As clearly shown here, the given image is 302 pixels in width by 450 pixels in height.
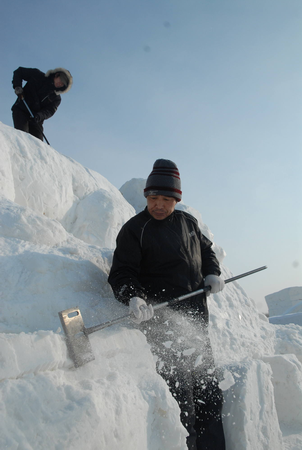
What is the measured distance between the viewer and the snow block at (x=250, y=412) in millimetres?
1873

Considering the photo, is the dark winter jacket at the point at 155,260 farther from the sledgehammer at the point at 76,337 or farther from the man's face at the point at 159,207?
the sledgehammer at the point at 76,337

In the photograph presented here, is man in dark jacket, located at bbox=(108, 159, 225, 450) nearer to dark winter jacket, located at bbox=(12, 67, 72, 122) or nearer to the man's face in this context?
the man's face

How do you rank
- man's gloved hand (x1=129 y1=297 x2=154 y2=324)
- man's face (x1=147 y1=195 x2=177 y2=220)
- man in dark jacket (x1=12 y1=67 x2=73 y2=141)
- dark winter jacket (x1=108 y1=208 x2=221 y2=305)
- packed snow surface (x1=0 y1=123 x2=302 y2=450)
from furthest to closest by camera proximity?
man in dark jacket (x1=12 y1=67 x2=73 y2=141) → man's face (x1=147 y1=195 x2=177 y2=220) → dark winter jacket (x1=108 y1=208 x2=221 y2=305) → man's gloved hand (x1=129 y1=297 x2=154 y2=324) → packed snow surface (x1=0 y1=123 x2=302 y2=450)

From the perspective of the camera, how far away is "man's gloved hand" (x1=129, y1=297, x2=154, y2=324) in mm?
1656

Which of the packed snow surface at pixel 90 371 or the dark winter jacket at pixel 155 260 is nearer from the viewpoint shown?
the packed snow surface at pixel 90 371

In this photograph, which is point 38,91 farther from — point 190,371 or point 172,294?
point 190,371

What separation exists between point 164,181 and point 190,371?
1241 millimetres

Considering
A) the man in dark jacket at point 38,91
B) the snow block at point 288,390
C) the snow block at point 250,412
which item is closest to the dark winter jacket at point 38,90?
the man in dark jacket at point 38,91

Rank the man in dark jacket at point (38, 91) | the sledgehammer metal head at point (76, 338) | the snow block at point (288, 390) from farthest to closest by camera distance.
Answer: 1. the man in dark jacket at point (38, 91)
2. the snow block at point (288, 390)
3. the sledgehammer metal head at point (76, 338)

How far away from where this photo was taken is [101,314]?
5.86 ft

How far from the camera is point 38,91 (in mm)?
4758

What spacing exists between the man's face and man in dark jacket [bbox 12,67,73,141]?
343 cm

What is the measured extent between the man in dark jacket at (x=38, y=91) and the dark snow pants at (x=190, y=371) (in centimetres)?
405

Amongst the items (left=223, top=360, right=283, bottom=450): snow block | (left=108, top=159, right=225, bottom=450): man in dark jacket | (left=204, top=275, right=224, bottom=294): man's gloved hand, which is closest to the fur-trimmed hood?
(left=108, top=159, right=225, bottom=450): man in dark jacket
